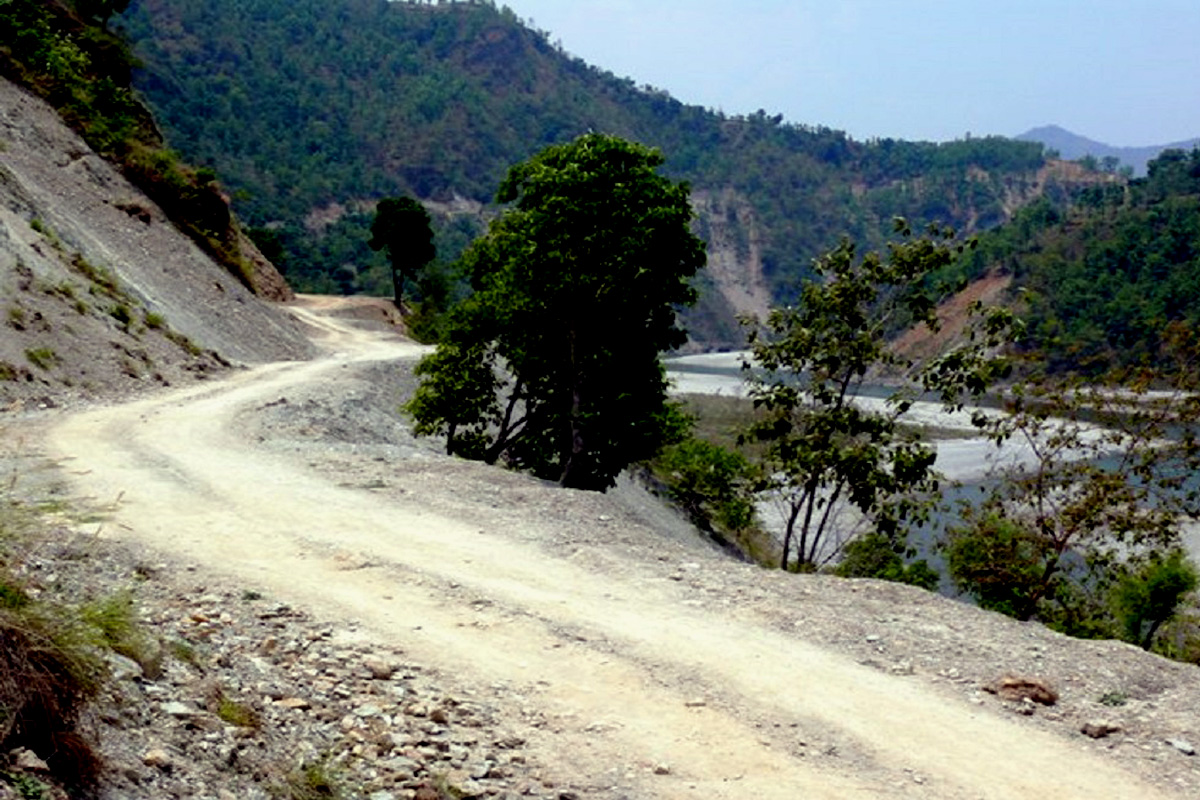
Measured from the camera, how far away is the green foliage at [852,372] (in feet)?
70.7

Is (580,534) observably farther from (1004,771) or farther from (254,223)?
(254,223)

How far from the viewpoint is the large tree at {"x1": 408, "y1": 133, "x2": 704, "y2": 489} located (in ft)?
75.8

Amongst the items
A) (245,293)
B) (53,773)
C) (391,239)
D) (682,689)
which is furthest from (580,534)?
(391,239)

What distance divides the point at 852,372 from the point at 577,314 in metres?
6.77

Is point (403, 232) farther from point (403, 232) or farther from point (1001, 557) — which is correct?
point (1001, 557)

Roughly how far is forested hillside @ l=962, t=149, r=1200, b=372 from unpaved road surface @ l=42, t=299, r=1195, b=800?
405 ft

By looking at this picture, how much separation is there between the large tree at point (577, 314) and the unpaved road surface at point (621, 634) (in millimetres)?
7760

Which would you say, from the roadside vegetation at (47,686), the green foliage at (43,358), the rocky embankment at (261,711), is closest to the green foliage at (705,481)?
the green foliage at (43,358)

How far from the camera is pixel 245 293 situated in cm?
4706

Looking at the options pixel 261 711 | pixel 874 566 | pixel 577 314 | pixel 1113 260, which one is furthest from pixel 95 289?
pixel 1113 260

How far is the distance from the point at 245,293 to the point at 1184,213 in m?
163

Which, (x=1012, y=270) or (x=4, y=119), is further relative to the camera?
(x=1012, y=270)

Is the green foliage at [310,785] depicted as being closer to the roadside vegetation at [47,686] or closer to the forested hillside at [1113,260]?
the roadside vegetation at [47,686]

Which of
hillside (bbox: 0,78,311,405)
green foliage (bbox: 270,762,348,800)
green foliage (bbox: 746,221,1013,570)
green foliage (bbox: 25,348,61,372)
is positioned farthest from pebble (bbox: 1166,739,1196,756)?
green foliage (bbox: 25,348,61,372)
